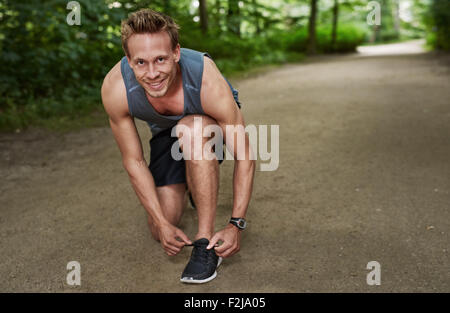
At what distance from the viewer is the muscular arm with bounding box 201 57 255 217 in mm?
2137

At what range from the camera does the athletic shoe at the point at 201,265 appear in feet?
6.66

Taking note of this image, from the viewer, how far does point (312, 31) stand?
1495 centimetres

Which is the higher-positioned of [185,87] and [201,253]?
[185,87]

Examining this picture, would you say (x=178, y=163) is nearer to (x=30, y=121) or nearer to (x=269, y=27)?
(x=30, y=121)

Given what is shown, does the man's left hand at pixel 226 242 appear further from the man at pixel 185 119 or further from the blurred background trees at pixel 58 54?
the blurred background trees at pixel 58 54

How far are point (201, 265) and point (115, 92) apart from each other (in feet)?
3.17

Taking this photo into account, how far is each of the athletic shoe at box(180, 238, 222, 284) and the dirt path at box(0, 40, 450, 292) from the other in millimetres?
40

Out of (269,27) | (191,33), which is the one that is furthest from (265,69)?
(269,27)

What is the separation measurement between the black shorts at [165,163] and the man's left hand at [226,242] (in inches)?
25.4

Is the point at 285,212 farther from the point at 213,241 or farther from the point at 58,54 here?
the point at 58,54

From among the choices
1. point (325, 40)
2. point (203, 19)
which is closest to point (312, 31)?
point (325, 40)

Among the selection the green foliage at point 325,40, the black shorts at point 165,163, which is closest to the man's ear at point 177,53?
the black shorts at point 165,163
